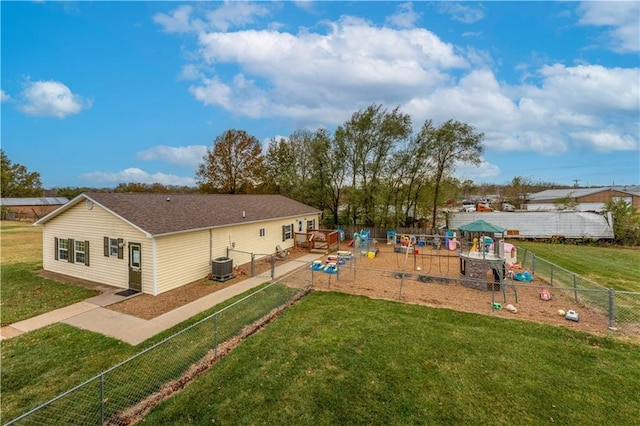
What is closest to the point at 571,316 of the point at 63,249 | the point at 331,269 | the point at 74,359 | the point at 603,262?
the point at 331,269

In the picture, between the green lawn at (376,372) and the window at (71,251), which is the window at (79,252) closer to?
the window at (71,251)

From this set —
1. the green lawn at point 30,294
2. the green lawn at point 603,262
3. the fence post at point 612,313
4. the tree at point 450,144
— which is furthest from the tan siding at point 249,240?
the green lawn at point 603,262

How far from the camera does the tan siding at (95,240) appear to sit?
1069cm

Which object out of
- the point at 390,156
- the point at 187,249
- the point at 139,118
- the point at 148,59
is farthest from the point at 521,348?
the point at 139,118

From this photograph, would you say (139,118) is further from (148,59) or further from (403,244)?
(403,244)

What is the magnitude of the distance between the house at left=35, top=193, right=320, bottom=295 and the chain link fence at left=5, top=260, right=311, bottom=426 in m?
4.39

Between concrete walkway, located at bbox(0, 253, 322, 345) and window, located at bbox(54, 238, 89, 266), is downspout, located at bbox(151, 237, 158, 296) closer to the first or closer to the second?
concrete walkway, located at bbox(0, 253, 322, 345)

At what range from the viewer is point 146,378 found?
5488mm

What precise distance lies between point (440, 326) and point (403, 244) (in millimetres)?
12359

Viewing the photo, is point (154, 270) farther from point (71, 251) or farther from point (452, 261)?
point (452, 261)

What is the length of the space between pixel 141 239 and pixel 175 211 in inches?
105

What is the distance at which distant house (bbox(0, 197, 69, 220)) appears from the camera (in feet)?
136

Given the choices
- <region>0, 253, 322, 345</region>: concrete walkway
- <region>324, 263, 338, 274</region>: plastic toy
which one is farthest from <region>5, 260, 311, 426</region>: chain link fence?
<region>324, 263, 338, 274</region>: plastic toy

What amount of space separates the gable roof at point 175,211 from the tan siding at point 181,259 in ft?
1.63
